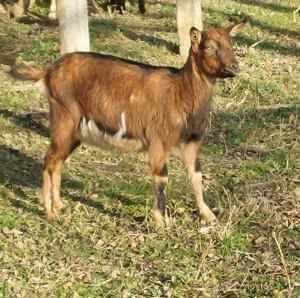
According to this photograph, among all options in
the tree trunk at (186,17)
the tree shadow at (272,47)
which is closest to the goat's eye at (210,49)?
the tree trunk at (186,17)

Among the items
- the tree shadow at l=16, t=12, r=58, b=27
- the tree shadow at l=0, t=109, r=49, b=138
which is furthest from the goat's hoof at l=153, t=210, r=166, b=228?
the tree shadow at l=16, t=12, r=58, b=27

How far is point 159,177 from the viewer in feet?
23.4

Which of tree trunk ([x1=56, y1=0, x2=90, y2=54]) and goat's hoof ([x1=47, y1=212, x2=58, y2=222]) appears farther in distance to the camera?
tree trunk ([x1=56, y1=0, x2=90, y2=54])

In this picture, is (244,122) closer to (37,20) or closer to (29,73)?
(29,73)

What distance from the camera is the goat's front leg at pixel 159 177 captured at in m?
7.05

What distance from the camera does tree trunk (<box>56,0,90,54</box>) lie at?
10.5 metres

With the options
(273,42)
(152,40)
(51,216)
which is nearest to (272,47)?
(273,42)

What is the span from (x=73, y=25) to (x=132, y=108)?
3808mm

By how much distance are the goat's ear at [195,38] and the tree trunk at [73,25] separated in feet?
13.1

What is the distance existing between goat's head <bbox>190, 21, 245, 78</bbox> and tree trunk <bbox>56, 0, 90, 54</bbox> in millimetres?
4021

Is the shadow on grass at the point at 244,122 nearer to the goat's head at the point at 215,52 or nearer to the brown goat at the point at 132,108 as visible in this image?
the brown goat at the point at 132,108

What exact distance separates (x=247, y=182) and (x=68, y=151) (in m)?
2.11

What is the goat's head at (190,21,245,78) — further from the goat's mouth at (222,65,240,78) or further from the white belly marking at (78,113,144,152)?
the white belly marking at (78,113,144,152)

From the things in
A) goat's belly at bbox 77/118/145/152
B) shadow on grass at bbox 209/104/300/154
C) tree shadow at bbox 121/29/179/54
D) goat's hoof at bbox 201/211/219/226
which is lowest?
shadow on grass at bbox 209/104/300/154
